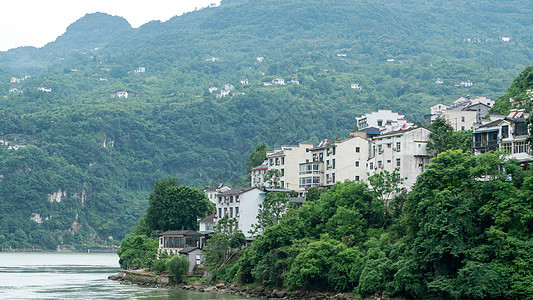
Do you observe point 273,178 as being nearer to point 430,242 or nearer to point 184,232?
point 184,232

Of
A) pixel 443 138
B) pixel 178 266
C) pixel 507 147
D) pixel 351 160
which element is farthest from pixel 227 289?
pixel 507 147

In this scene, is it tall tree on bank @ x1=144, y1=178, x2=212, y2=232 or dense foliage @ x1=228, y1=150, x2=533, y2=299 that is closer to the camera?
dense foliage @ x1=228, y1=150, x2=533, y2=299

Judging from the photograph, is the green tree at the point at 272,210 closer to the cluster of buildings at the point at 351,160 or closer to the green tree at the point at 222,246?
the green tree at the point at 222,246

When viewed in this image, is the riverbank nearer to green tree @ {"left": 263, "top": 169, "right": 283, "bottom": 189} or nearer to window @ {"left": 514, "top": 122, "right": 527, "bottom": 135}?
window @ {"left": 514, "top": 122, "right": 527, "bottom": 135}

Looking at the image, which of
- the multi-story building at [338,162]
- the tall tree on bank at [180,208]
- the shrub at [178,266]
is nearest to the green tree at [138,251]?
the tall tree on bank at [180,208]

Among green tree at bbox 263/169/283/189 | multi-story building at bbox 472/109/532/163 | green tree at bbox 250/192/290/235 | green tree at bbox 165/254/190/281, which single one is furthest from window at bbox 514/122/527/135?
green tree at bbox 263/169/283/189

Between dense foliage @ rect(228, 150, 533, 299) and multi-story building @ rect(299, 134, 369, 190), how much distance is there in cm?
1088

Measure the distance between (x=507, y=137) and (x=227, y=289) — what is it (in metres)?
26.4

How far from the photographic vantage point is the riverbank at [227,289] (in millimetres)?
53544

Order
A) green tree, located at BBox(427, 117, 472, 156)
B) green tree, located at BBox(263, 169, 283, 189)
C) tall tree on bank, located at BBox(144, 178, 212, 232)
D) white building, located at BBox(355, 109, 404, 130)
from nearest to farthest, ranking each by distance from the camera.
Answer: green tree, located at BBox(427, 117, 472, 156) → green tree, located at BBox(263, 169, 283, 189) → tall tree on bank, located at BBox(144, 178, 212, 232) → white building, located at BBox(355, 109, 404, 130)

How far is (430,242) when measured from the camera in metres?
44.8

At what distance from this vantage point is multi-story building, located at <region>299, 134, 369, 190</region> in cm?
7062

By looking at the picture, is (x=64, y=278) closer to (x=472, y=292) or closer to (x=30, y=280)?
(x=30, y=280)

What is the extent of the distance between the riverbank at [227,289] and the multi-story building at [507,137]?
13832 millimetres
